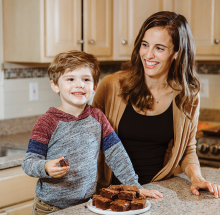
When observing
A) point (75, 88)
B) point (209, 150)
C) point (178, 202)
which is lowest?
point (209, 150)

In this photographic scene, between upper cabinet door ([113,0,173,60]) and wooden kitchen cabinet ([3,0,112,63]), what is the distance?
9 centimetres

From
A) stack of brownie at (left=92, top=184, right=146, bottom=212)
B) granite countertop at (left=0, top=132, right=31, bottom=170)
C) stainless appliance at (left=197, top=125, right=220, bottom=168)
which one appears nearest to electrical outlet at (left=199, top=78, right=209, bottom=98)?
stainless appliance at (left=197, top=125, right=220, bottom=168)

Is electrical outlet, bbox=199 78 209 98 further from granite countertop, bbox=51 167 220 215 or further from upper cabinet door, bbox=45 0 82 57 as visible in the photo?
granite countertop, bbox=51 167 220 215

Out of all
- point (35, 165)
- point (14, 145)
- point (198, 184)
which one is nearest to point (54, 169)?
point (35, 165)

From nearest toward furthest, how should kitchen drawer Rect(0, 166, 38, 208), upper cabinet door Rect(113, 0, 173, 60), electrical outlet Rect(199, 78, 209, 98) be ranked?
1. kitchen drawer Rect(0, 166, 38, 208)
2. upper cabinet door Rect(113, 0, 173, 60)
3. electrical outlet Rect(199, 78, 209, 98)

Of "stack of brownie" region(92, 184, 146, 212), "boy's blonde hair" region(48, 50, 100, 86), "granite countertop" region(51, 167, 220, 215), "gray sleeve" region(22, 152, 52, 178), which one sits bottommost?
"granite countertop" region(51, 167, 220, 215)

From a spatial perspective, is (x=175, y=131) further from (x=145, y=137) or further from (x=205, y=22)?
(x=205, y=22)

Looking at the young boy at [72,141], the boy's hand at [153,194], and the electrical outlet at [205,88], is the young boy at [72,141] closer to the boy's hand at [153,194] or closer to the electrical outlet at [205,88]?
the boy's hand at [153,194]

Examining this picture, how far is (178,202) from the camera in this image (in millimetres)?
1116

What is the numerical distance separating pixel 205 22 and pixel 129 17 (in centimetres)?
56

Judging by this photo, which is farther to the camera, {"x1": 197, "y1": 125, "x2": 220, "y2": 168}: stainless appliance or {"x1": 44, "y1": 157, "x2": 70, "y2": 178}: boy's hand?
{"x1": 197, "y1": 125, "x2": 220, "y2": 168}: stainless appliance

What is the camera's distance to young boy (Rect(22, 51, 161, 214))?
117 cm

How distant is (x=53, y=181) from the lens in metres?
1.18

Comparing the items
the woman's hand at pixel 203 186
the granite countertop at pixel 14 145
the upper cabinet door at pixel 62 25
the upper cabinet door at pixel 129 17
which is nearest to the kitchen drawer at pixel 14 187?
the granite countertop at pixel 14 145
